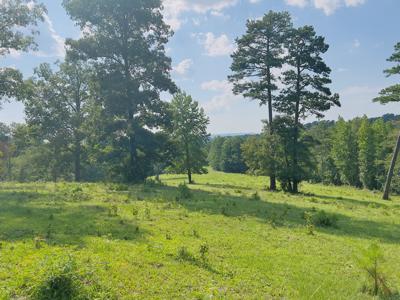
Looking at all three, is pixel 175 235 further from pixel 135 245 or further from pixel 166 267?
pixel 166 267

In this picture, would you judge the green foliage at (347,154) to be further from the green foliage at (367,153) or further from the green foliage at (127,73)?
the green foliage at (127,73)

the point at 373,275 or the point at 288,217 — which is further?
the point at 288,217

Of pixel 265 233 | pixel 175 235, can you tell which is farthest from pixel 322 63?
pixel 175 235

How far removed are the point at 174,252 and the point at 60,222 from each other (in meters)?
4.98

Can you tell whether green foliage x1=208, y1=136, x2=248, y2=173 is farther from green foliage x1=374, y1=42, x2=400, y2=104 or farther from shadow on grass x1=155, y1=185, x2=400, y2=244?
shadow on grass x1=155, y1=185, x2=400, y2=244

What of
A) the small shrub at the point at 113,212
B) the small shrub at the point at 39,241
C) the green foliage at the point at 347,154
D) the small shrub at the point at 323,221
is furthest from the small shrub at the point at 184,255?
the green foliage at the point at 347,154

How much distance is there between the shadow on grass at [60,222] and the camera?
1051cm

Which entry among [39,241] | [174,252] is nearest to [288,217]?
[174,252]

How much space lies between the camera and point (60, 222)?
1235 cm

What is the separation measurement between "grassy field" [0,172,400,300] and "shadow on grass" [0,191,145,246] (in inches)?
1.3

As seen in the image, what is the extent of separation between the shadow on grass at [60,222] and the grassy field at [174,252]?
3cm

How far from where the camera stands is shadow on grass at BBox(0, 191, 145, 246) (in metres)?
10.5

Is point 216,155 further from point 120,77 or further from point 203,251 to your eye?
point 203,251

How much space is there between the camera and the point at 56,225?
11891mm
